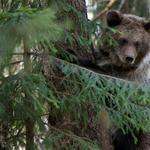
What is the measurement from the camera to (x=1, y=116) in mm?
2223

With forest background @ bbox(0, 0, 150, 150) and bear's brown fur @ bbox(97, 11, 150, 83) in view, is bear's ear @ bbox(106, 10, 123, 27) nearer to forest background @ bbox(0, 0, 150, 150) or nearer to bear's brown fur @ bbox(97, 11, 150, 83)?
bear's brown fur @ bbox(97, 11, 150, 83)

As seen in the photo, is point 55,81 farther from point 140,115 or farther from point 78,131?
point 140,115

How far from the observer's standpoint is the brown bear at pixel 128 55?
13.2 feet

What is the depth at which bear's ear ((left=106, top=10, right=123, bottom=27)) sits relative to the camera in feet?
13.9

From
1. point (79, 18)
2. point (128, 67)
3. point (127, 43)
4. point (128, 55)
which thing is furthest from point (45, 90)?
point (128, 67)

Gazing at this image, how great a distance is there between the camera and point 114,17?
4.27 meters

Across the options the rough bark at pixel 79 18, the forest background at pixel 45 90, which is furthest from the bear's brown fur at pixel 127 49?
the forest background at pixel 45 90

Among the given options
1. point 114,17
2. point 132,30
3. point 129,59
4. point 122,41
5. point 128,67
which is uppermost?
point 114,17

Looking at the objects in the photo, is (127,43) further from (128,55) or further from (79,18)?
(79,18)

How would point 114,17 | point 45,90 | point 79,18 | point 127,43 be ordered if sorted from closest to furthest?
point 45,90
point 79,18
point 127,43
point 114,17

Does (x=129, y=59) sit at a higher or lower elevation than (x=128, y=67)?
higher

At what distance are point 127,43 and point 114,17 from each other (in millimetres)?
580

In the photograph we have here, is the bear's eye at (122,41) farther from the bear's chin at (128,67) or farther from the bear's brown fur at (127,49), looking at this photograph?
the bear's chin at (128,67)

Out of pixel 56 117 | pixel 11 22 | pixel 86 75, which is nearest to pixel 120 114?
pixel 86 75
